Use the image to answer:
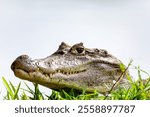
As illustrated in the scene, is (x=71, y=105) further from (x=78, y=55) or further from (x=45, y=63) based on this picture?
(x=78, y=55)

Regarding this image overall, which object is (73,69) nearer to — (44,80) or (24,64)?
(44,80)

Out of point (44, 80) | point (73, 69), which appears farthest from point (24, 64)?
point (73, 69)

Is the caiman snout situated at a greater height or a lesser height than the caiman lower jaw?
greater

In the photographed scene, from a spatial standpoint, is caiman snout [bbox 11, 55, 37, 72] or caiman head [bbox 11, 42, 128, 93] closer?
caiman snout [bbox 11, 55, 37, 72]

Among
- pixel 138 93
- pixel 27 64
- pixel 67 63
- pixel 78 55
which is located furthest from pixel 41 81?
pixel 138 93

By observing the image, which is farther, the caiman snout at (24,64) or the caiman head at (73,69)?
the caiman head at (73,69)

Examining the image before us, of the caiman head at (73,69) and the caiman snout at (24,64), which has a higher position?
the caiman snout at (24,64)
